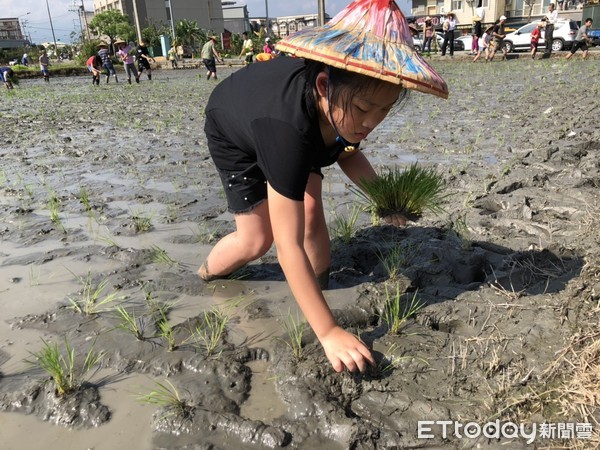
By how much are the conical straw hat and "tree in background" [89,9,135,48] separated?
48.9 metres

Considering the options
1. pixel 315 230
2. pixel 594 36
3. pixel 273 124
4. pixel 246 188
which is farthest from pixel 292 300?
pixel 594 36

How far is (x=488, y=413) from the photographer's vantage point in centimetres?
137

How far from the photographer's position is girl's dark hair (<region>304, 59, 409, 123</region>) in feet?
4.47

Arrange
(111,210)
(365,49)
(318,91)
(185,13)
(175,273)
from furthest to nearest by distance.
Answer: (185,13), (111,210), (175,273), (318,91), (365,49)

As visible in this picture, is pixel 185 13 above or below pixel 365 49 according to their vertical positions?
above

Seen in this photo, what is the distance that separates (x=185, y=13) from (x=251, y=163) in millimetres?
62863

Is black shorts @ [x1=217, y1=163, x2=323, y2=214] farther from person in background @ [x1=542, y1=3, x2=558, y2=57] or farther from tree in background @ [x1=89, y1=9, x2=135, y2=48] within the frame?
tree in background @ [x1=89, y1=9, x2=135, y2=48]

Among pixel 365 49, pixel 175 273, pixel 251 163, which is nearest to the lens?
pixel 365 49

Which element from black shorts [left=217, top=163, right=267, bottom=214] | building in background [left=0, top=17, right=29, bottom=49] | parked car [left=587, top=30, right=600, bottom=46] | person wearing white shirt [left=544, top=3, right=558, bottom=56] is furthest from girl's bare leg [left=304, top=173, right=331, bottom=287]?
building in background [left=0, top=17, right=29, bottom=49]

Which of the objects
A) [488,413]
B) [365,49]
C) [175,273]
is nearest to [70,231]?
[175,273]

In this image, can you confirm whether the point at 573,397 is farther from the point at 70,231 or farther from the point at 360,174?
the point at 70,231

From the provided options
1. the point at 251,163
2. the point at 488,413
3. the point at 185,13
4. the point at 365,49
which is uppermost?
the point at 185,13

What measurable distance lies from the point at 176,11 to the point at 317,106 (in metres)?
62.9

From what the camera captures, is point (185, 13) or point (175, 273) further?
point (185, 13)
